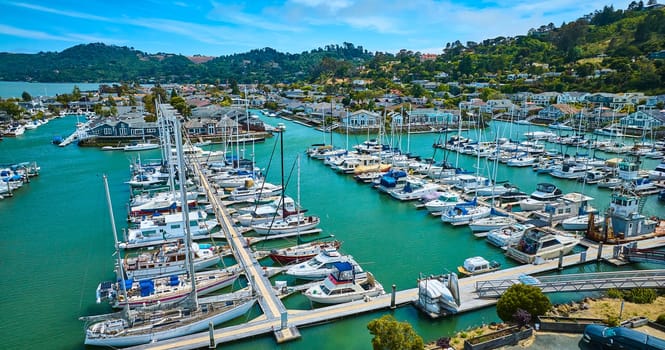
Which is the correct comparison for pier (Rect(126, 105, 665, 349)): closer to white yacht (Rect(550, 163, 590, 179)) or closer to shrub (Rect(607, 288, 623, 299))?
shrub (Rect(607, 288, 623, 299))

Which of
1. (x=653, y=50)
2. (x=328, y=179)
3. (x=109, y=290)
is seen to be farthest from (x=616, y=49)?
(x=109, y=290)

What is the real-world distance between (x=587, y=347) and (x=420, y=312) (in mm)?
6375

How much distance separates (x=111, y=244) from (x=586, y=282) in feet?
90.9

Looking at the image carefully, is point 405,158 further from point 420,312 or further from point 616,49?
point 616,49

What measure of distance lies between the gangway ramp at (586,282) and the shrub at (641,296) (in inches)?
25.3

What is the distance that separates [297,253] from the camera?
2380cm

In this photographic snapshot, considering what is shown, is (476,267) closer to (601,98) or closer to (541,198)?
(541,198)

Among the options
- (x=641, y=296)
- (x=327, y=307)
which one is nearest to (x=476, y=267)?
(x=641, y=296)

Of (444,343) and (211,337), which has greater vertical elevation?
(444,343)

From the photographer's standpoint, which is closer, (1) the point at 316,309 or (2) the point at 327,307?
(1) the point at 316,309

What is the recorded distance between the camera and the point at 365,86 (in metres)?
141

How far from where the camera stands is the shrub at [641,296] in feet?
59.4

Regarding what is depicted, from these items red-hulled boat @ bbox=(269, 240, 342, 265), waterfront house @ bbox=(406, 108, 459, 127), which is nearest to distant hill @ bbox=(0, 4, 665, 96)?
waterfront house @ bbox=(406, 108, 459, 127)

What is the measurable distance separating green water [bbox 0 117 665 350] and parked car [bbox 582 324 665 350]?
14.1 ft
